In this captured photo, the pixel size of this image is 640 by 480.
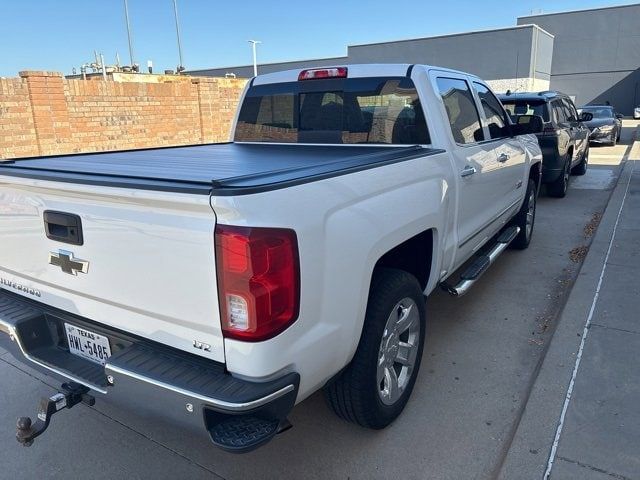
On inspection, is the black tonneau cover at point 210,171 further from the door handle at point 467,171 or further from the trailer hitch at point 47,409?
the trailer hitch at point 47,409

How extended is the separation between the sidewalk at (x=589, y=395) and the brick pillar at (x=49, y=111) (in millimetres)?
8298

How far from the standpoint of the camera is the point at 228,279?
1.88 m

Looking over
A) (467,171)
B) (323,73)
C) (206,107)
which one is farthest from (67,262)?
(206,107)

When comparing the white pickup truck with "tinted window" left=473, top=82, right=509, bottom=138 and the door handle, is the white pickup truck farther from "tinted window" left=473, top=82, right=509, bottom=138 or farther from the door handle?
"tinted window" left=473, top=82, right=509, bottom=138

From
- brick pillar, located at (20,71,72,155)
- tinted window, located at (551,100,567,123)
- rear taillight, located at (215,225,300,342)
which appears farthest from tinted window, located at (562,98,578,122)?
rear taillight, located at (215,225,300,342)

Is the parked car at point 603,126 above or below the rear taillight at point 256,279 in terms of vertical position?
below

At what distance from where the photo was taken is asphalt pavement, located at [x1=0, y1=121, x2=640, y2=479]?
8.66 feet

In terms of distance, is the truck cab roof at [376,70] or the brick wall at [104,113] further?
the brick wall at [104,113]

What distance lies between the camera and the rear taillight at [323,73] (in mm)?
3914

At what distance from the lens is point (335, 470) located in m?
2.64

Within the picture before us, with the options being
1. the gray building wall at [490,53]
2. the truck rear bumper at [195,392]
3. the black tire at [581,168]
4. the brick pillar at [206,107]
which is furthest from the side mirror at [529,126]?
the gray building wall at [490,53]

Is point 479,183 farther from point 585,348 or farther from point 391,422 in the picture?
point 391,422

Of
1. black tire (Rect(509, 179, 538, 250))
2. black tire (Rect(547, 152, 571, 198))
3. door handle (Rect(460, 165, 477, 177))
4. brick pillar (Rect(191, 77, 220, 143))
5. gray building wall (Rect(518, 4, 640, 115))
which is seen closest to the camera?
door handle (Rect(460, 165, 477, 177))

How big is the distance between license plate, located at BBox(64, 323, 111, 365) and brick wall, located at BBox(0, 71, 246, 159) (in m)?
6.90
